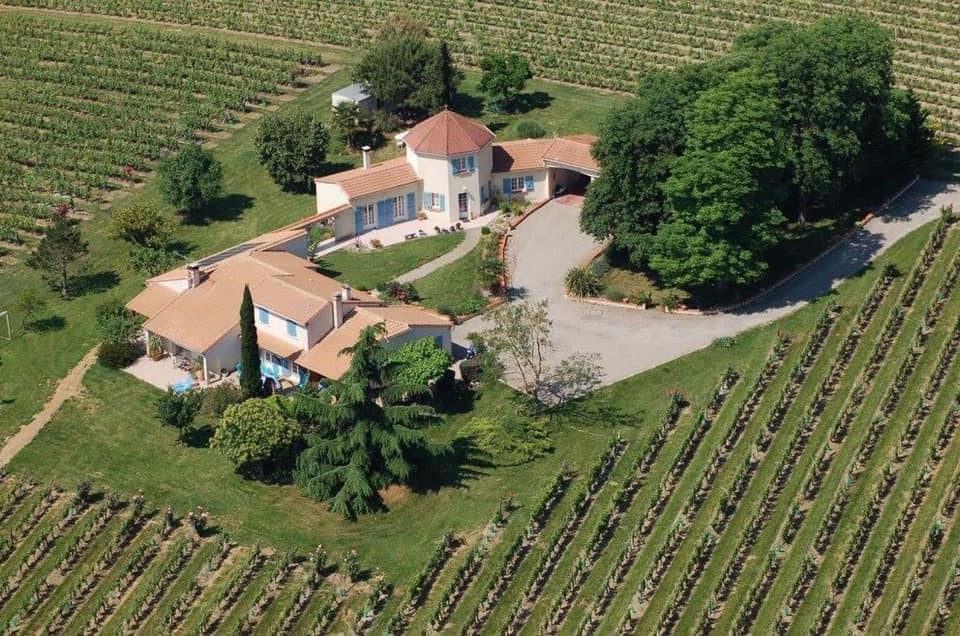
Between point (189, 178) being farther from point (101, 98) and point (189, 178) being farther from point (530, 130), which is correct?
point (530, 130)

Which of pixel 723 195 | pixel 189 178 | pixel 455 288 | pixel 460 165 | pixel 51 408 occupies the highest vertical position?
pixel 723 195

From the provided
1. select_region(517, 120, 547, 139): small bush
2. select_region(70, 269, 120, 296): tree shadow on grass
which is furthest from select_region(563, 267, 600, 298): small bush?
select_region(70, 269, 120, 296): tree shadow on grass

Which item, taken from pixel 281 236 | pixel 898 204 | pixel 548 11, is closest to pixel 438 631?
pixel 281 236

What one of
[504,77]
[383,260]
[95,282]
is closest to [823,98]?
[383,260]

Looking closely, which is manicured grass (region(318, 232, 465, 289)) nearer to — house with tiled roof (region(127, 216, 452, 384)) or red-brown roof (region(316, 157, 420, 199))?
house with tiled roof (region(127, 216, 452, 384))

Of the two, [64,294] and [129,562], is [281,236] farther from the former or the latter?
[129,562]

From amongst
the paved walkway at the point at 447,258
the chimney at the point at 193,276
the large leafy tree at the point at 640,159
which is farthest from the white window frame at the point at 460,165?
the chimney at the point at 193,276
